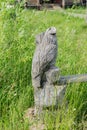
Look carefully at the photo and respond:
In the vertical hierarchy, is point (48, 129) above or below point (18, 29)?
below

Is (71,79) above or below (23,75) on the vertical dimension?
above

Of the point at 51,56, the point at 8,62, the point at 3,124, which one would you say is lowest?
the point at 3,124

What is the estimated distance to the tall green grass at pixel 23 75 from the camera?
3676 millimetres

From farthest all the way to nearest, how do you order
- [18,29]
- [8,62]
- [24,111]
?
1. [18,29]
2. [8,62]
3. [24,111]

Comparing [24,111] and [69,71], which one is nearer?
[24,111]

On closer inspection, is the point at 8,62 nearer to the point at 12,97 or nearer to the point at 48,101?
the point at 12,97

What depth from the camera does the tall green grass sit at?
3676mm

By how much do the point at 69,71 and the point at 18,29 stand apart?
786 mm

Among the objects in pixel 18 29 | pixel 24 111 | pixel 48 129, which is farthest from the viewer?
pixel 18 29

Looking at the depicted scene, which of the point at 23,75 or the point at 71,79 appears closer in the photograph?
the point at 71,79

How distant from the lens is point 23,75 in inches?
173

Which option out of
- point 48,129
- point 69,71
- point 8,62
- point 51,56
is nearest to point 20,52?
point 8,62

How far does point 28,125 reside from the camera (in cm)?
361

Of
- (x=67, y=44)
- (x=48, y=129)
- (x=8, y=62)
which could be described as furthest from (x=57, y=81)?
(x=67, y=44)
